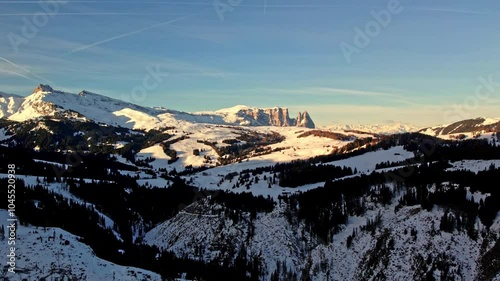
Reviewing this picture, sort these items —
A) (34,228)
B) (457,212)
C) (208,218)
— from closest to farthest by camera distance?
(34,228)
(457,212)
(208,218)

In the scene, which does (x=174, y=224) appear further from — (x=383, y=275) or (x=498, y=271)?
(x=498, y=271)

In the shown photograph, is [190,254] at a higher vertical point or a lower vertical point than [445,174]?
lower

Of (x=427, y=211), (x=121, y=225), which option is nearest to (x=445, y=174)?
(x=427, y=211)

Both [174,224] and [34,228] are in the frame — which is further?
[174,224]

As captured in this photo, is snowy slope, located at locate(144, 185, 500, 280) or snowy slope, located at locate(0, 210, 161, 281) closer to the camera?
snowy slope, located at locate(0, 210, 161, 281)

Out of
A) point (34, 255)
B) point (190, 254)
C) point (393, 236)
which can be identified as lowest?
point (190, 254)

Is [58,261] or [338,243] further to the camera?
[338,243]

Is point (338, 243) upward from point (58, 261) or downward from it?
downward

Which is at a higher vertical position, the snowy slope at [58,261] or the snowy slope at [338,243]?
the snowy slope at [58,261]

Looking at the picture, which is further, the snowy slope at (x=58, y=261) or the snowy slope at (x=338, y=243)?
the snowy slope at (x=338, y=243)

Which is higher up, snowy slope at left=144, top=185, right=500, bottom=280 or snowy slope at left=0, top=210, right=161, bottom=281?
snowy slope at left=0, top=210, right=161, bottom=281

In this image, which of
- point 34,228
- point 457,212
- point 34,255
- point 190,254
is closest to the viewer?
point 34,255
